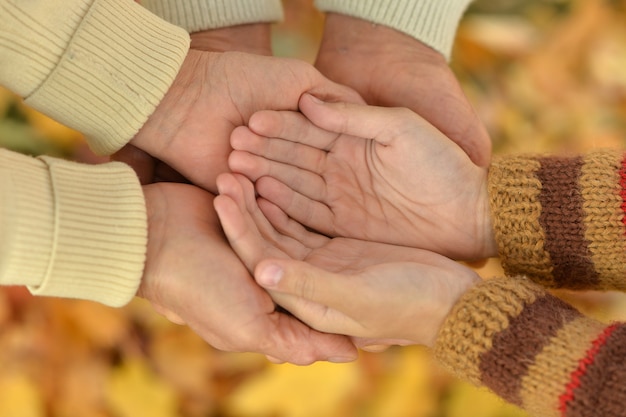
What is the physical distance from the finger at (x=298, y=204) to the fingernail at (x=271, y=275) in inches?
6.6

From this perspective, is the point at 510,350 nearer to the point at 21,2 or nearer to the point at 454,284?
the point at 454,284

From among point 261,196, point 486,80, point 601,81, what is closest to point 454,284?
point 261,196

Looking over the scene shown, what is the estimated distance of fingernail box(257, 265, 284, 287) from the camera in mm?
753

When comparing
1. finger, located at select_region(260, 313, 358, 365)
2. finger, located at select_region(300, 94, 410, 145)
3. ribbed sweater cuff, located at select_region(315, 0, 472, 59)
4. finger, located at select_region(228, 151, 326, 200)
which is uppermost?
ribbed sweater cuff, located at select_region(315, 0, 472, 59)

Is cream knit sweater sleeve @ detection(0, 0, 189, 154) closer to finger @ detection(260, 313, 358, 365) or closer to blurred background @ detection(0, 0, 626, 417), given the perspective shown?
finger @ detection(260, 313, 358, 365)

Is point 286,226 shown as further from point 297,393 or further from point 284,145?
point 297,393

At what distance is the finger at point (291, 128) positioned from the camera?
0.90 m

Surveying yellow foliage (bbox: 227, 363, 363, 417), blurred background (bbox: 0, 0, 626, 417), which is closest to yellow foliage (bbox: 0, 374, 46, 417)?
blurred background (bbox: 0, 0, 626, 417)

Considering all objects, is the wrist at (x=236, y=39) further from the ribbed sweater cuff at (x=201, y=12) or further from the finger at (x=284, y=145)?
the finger at (x=284, y=145)

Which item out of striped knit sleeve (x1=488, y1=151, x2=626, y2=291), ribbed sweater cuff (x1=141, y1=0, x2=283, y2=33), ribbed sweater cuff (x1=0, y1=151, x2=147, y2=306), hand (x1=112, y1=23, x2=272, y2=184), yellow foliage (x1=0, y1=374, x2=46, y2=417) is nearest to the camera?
ribbed sweater cuff (x1=0, y1=151, x2=147, y2=306)

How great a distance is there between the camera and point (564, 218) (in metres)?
0.85

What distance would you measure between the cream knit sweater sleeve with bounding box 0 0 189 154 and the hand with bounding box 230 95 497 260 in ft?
0.40

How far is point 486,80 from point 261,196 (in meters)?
0.81

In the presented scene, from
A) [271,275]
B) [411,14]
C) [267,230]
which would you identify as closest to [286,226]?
[267,230]
